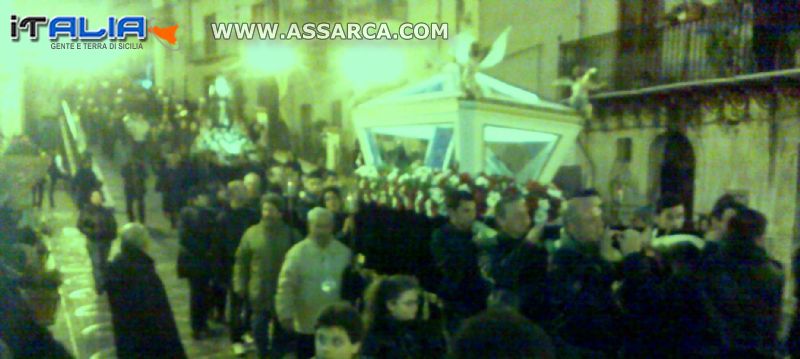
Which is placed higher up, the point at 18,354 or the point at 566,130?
the point at 566,130

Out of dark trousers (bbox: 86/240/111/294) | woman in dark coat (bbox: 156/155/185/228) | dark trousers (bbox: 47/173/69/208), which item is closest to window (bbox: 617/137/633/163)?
woman in dark coat (bbox: 156/155/185/228)

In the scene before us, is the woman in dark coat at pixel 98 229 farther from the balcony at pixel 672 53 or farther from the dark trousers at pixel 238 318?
the balcony at pixel 672 53

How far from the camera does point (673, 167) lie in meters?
13.3

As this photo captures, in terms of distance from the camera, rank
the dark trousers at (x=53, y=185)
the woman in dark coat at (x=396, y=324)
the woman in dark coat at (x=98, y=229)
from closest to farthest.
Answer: the woman in dark coat at (x=396, y=324)
the woman in dark coat at (x=98, y=229)
the dark trousers at (x=53, y=185)

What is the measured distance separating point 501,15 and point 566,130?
827 centimetres

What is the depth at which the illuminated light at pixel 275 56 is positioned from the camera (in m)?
18.4

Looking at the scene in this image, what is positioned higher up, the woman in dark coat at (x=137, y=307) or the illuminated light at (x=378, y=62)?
the illuminated light at (x=378, y=62)

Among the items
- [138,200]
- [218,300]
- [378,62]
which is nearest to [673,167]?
[378,62]

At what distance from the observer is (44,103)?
869 inches

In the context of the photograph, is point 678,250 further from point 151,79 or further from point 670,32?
point 151,79

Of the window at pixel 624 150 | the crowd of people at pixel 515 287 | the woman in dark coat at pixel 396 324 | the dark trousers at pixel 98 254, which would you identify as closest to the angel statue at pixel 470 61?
the crowd of people at pixel 515 287

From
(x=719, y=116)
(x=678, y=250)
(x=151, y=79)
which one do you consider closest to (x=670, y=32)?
(x=719, y=116)

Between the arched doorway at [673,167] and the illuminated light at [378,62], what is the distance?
206 inches

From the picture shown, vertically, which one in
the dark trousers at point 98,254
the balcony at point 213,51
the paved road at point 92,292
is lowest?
the paved road at point 92,292
